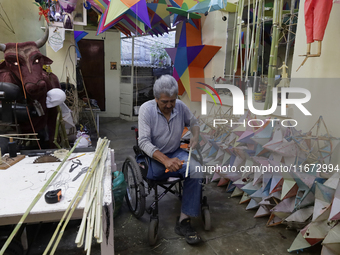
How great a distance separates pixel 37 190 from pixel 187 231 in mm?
1257

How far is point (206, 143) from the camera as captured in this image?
3.38 metres

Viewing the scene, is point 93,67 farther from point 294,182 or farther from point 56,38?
point 294,182

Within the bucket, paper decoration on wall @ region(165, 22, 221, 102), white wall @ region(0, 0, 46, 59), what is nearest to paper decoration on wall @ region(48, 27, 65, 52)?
white wall @ region(0, 0, 46, 59)

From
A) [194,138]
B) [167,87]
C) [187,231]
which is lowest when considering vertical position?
[187,231]

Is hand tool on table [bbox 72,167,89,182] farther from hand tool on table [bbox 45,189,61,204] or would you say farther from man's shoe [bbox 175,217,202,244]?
man's shoe [bbox 175,217,202,244]

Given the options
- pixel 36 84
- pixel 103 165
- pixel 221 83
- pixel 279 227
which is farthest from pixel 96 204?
pixel 221 83

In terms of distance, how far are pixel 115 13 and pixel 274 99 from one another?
7.96 feet

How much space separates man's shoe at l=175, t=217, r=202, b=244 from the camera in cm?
207

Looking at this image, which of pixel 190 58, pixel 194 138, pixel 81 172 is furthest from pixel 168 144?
pixel 190 58

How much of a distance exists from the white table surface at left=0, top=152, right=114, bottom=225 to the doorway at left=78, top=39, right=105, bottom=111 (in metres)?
5.83

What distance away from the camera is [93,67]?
7285mm

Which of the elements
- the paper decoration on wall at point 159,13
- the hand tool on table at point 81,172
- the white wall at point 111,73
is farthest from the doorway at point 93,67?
the hand tool on table at point 81,172

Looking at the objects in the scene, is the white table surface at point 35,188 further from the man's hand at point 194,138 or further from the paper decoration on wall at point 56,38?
the paper decoration on wall at point 56,38

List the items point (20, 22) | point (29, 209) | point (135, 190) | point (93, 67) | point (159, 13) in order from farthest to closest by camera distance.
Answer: point (93, 67)
point (159, 13)
point (20, 22)
point (135, 190)
point (29, 209)
